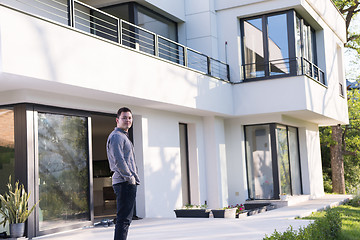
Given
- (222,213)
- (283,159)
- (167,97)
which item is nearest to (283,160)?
(283,159)

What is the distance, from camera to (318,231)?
756 cm

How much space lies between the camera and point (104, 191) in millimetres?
17391

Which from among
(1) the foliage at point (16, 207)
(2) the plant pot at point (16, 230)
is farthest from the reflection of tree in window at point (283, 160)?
(2) the plant pot at point (16, 230)

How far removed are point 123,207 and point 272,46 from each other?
32.8ft

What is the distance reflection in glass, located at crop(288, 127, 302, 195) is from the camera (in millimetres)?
16656

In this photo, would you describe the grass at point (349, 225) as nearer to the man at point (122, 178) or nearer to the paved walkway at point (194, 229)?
the paved walkway at point (194, 229)

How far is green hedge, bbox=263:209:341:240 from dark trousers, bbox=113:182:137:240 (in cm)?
190

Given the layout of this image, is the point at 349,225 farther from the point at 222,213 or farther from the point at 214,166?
the point at 214,166

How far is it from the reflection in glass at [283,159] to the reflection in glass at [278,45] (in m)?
2.16

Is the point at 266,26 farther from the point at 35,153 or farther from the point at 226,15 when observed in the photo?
the point at 35,153

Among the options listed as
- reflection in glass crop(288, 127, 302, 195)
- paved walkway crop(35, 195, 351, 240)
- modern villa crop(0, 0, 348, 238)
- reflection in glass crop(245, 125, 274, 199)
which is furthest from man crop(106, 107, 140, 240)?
reflection in glass crop(288, 127, 302, 195)

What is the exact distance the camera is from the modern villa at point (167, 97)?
8.56 metres

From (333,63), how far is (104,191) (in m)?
9.95

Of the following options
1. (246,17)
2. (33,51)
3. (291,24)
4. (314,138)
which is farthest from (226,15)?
(33,51)
